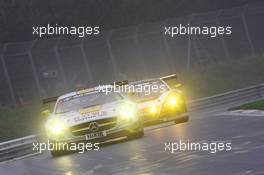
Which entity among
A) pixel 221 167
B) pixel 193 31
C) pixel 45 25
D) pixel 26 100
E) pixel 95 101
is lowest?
pixel 221 167

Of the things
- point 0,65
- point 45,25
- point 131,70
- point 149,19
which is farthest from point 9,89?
A: point 149,19

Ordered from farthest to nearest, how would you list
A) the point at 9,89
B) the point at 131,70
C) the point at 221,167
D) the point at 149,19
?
the point at 149,19, the point at 131,70, the point at 9,89, the point at 221,167

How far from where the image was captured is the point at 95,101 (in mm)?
17953

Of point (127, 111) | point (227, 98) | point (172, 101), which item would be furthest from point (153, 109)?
point (227, 98)

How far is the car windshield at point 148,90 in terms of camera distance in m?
21.5

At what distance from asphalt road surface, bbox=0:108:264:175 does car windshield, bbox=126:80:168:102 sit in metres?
2.32

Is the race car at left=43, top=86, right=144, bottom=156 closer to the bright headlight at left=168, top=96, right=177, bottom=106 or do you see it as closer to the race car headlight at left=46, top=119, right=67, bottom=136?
the race car headlight at left=46, top=119, right=67, bottom=136

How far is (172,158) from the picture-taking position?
12484mm

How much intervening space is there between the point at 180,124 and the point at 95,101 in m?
3.66

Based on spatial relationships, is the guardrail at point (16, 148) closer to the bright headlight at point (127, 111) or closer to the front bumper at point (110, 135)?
the front bumper at point (110, 135)

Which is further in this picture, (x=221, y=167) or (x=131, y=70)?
(x=131, y=70)

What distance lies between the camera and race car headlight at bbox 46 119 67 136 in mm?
16859

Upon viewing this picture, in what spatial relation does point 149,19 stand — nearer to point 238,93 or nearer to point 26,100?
point 26,100

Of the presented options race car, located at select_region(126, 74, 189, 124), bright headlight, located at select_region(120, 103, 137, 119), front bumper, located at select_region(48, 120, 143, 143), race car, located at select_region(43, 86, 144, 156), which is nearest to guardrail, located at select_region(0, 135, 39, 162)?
race car, located at select_region(126, 74, 189, 124)
